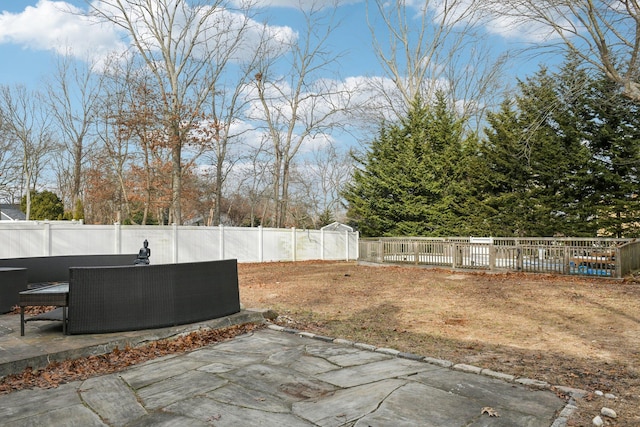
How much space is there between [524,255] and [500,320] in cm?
824

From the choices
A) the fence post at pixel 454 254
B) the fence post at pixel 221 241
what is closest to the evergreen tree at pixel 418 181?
the fence post at pixel 454 254

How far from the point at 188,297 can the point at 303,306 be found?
316 cm

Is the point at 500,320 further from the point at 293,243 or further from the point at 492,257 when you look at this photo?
the point at 293,243

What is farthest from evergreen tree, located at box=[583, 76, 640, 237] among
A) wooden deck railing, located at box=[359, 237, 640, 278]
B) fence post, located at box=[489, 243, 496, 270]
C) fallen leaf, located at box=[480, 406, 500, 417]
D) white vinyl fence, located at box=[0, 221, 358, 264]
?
fallen leaf, located at box=[480, 406, 500, 417]

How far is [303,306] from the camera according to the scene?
8.22m

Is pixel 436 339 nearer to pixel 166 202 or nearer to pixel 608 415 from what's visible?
pixel 608 415

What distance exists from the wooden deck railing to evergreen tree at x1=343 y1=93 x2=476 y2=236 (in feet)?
17.1

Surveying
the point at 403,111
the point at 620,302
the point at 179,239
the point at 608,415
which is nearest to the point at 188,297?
the point at 608,415

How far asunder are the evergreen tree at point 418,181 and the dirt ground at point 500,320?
1118cm

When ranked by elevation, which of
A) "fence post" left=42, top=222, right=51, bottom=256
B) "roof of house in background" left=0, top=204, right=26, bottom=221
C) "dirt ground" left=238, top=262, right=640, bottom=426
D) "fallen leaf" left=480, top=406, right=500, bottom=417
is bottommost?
"dirt ground" left=238, top=262, right=640, bottom=426

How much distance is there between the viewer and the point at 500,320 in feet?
23.0

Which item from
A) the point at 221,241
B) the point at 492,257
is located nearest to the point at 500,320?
the point at 492,257

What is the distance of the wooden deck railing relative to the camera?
12336 mm

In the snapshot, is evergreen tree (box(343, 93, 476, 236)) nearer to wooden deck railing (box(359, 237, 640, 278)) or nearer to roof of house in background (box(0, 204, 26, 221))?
wooden deck railing (box(359, 237, 640, 278))
